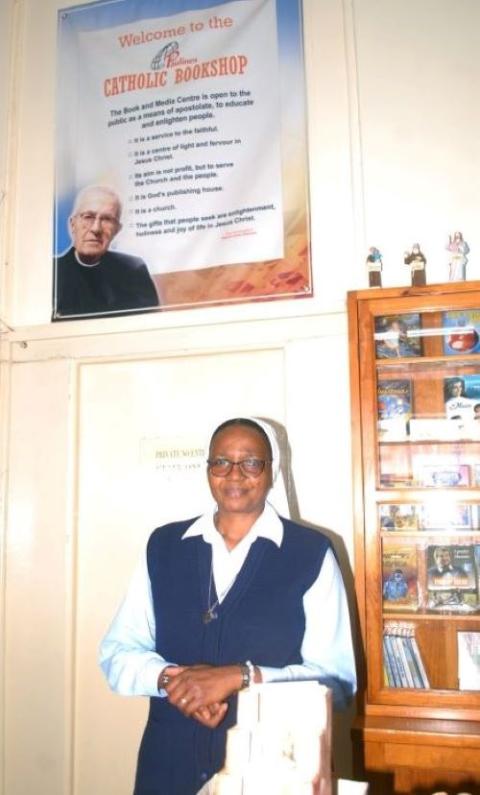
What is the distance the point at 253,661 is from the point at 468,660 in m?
0.81

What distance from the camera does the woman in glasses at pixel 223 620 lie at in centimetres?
159

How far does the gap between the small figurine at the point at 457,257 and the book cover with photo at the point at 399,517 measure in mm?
833

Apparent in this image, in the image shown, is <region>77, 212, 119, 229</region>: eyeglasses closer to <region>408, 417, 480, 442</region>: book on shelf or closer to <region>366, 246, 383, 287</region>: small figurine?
<region>366, 246, 383, 287</region>: small figurine

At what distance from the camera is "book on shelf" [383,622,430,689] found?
2.00m

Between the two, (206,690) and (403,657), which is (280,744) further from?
(403,657)

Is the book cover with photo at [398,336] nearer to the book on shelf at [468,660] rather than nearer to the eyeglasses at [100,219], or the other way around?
the book on shelf at [468,660]

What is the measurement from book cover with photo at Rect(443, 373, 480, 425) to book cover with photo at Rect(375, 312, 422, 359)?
0.53 feet

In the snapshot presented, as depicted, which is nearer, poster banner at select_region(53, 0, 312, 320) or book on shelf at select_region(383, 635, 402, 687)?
book on shelf at select_region(383, 635, 402, 687)

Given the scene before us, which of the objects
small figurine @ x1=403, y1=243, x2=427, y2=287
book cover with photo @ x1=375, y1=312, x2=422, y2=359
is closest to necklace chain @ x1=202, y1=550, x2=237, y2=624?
book cover with photo @ x1=375, y1=312, x2=422, y2=359

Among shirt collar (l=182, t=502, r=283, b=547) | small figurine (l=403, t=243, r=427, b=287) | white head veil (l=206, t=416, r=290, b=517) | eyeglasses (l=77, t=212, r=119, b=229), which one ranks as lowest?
shirt collar (l=182, t=502, r=283, b=547)

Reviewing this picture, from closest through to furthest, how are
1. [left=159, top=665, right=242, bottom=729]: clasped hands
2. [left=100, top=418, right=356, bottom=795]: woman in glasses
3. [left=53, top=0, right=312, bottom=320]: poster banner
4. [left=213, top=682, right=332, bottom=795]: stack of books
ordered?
[left=213, top=682, right=332, bottom=795]: stack of books < [left=159, top=665, right=242, bottom=729]: clasped hands < [left=100, top=418, right=356, bottom=795]: woman in glasses < [left=53, top=0, right=312, bottom=320]: poster banner

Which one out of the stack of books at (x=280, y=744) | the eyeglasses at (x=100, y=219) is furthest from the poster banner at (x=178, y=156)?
the stack of books at (x=280, y=744)

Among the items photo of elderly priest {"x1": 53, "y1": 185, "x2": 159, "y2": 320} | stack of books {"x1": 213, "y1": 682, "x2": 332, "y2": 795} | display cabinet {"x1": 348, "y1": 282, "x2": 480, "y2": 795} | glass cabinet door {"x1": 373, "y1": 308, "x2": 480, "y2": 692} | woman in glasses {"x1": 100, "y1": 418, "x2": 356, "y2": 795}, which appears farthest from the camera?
photo of elderly priest {"x1": 53, "y1": 185, "x2": 159, "y2": 320}

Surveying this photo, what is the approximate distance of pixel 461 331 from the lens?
2127 mm
